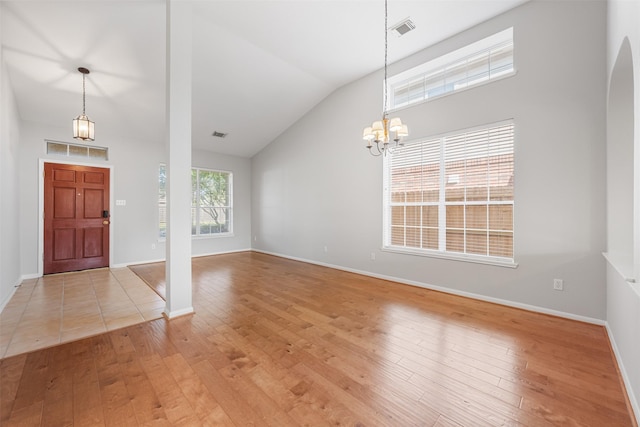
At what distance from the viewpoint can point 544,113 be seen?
300 centimetres

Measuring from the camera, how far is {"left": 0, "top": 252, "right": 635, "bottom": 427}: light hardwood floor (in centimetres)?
152

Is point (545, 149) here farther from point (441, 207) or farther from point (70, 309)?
point (70, 309)

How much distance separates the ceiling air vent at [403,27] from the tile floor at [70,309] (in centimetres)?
478

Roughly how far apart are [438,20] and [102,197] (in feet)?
22.2

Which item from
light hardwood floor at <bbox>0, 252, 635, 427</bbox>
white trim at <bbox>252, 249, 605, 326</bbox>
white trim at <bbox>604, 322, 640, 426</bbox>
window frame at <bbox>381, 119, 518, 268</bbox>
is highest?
window frame at <bbox>381, 119, 518, 268</bbox>

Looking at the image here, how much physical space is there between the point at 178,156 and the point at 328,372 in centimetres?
265

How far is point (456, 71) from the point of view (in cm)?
383

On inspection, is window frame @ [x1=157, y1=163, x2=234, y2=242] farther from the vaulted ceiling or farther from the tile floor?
the tile floor

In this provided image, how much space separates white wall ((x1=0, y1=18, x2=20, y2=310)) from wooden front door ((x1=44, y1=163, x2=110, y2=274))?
59 centimetres

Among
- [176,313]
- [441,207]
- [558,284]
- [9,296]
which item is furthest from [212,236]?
[558,284]

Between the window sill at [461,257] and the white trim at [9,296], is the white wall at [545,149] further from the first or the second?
the white trim at [9,296]

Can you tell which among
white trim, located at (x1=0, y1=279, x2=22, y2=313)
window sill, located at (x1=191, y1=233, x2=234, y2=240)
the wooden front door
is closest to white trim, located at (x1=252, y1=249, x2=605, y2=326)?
window sill, located at (x1=191, y1=233, x2=234, y2=240)

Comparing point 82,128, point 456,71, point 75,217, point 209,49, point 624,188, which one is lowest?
point 75,217

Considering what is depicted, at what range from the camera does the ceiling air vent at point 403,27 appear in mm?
3447
